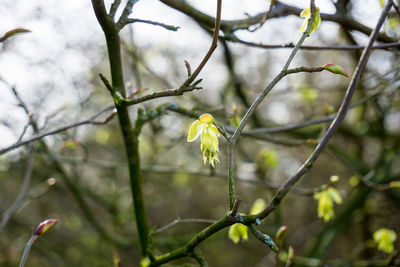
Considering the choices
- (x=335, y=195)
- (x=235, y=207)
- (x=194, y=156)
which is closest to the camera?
(x=235, y=207)

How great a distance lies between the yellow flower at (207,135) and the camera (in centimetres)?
112

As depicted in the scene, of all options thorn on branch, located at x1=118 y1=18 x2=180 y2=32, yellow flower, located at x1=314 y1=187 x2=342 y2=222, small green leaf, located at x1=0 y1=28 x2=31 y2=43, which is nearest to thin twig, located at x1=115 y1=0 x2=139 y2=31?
thorn on branch, located at x1=118 y1=18 x2=180 y2=32

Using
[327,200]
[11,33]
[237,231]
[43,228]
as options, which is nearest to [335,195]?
[327,200]

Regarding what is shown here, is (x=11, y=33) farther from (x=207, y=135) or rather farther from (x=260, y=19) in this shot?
(x=260, y=19)

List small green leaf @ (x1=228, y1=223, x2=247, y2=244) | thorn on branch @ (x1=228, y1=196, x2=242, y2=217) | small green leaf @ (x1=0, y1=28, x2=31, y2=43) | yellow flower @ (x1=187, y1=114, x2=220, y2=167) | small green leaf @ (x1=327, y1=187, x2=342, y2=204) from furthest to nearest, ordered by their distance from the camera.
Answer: small green leaf @ (x1=327, y1=187, x2=342, y2=204) → small green leaf @ (x1=228, y1=223, x2=247, y2=244) → small green leaf @ (x1=0, y1=28, x2=31, y2=43) → yellow flower @ (x1=187, y1=114, x2=220, y2=167) → thorn on branch @ (x1=228, y1=196, x2=242, y2=217)

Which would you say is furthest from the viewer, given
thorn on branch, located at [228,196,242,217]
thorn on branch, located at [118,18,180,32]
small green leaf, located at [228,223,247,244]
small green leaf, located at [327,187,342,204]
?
small green leaf, located at [327,187,342,204]

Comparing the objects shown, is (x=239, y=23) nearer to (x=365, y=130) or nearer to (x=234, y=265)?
(x=365, y=130)

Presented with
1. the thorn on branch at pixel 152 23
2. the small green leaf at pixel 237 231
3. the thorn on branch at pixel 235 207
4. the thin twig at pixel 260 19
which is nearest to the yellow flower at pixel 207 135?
the thorn on branch at pixel 235 207

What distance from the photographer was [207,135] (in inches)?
45.1

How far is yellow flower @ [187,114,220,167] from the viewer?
1.12 m

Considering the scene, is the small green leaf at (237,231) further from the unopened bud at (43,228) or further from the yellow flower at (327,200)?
the unopened bud at (43,228)

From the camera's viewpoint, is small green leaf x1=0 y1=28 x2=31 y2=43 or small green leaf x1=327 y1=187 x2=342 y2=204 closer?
small green leaf x1=0 y1=28 x2=31 y2=43

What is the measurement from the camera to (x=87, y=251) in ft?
17.4

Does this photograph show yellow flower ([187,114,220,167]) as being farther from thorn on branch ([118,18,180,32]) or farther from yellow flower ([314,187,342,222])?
yellow flower ([314,187,342,222])
